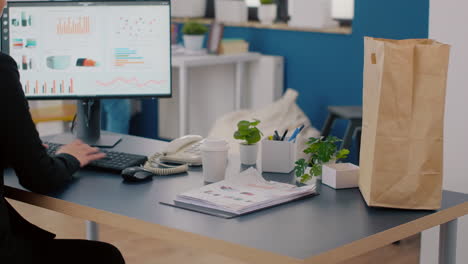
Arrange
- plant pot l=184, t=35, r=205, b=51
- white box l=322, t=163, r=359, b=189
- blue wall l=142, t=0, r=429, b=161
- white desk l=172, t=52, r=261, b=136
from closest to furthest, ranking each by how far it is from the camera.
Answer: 1. white box l=322, t=163, r=359, b=189
2. blue wall l=142, t=0, r=429, b=161
3. white desk l=172, t=52, r=261, b=136
4. plant pot l=184, t=35, r=205, b=51

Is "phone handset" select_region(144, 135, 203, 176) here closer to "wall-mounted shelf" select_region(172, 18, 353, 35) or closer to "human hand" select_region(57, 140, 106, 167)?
"human hand" select_region(57, 140, 106, 167)

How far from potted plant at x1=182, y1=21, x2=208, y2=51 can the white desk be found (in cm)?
18

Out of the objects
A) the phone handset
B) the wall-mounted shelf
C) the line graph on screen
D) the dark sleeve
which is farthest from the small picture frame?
the dark sleeve

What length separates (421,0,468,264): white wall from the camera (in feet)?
8.18

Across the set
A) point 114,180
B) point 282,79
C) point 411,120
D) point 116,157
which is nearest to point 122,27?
point 116,157

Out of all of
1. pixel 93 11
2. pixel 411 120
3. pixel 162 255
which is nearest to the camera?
pixel 411 120

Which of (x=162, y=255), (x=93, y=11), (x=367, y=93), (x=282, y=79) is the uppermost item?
(x=93, y=11)

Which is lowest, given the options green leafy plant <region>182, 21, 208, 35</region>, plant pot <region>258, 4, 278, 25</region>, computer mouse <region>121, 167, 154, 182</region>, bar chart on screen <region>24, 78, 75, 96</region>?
computer mouse <region>121, 167, 154, 182</region>

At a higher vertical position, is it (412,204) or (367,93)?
(367,93)

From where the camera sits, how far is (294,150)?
2115 mm

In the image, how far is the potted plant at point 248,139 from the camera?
84.8 inches

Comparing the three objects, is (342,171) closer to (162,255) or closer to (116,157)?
(116,157)

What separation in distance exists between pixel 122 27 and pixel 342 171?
38.0 inches

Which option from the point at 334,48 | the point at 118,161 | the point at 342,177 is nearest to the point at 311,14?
the point at 334,48
